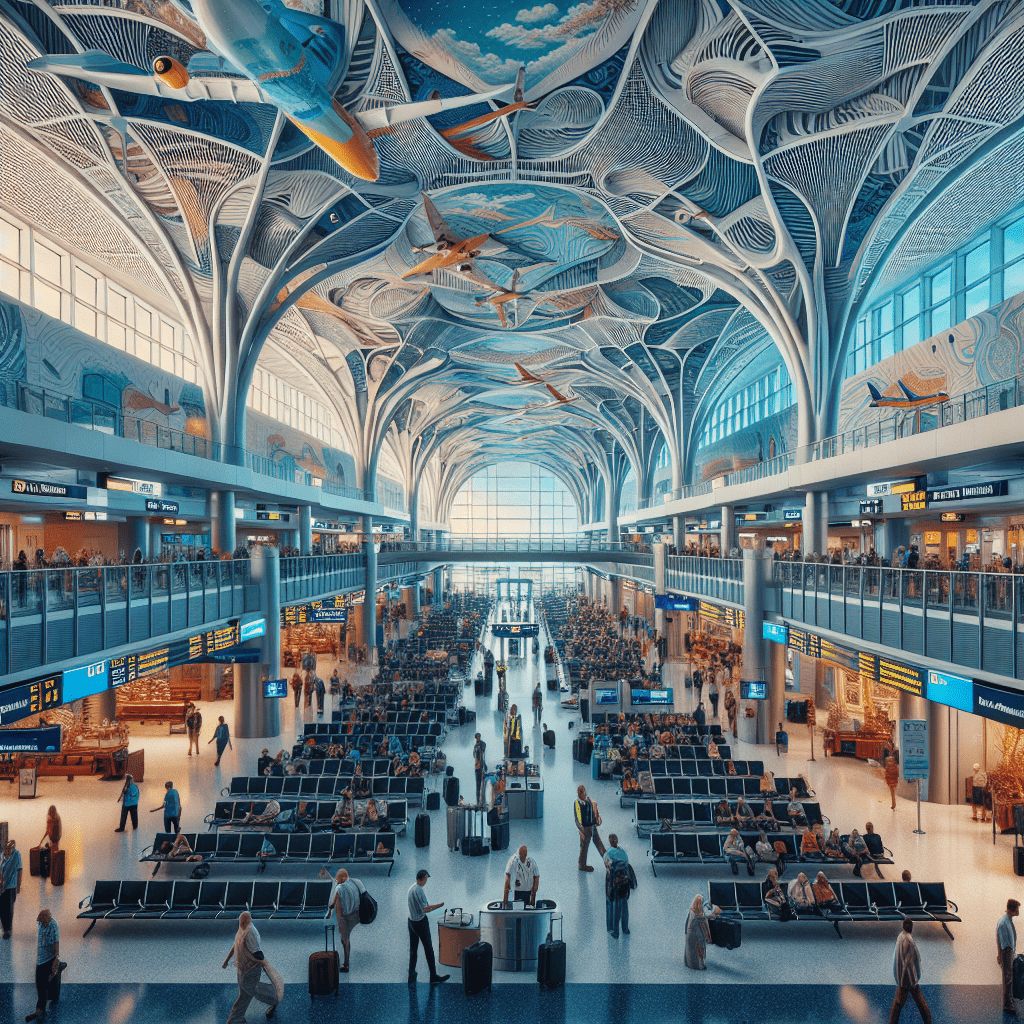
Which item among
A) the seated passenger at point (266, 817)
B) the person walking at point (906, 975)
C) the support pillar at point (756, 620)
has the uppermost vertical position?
the support pillar at point (756, 620)

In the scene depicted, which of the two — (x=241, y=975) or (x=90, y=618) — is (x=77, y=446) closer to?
(x=90, y=618)

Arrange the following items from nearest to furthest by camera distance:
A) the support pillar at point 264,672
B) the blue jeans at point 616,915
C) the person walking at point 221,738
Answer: the blue jeans at point 616,915
the person walking at point 221,738
the support pillar at point 264,672

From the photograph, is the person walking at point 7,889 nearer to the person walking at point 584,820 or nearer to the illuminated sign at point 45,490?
the illuminated sign at point 45,490

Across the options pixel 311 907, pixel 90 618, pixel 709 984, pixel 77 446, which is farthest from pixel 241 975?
pixel 77 446

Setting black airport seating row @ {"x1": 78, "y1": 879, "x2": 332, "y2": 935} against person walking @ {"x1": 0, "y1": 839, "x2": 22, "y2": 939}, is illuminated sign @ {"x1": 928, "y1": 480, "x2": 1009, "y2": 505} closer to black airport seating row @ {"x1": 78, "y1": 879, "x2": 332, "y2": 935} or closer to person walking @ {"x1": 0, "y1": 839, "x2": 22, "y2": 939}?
black airport seating row @ {"x1": 78, "y1": 879, "x2": 332, "y2": 935}

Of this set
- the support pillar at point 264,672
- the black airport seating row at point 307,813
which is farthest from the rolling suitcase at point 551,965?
the support pillar at point 264,672

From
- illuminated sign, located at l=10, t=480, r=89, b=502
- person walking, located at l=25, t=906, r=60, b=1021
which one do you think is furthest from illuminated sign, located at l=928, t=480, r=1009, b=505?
illuminated sign, located at l=10, t=480, r=89, b=502

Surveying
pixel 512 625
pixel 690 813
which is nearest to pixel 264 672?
pixel 512 625
